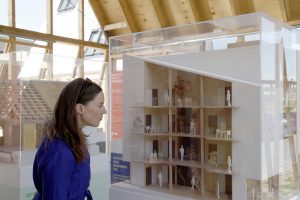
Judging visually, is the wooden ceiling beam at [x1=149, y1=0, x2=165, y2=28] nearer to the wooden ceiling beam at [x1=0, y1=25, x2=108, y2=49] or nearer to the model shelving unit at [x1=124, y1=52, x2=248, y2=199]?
the wooden ceiling beam at [x1=0, y1=25, x2=108, y2=49]

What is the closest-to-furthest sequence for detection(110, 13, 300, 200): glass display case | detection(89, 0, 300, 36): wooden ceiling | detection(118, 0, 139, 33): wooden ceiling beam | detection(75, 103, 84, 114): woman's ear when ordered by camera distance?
detection(75, 103, 84, 114): woman's ear → detection(110, 13, 300, 200): glass display case → detection(89, 0, 300, 36): wooden ceiling → detection(118, 0, 139, 33): wooden ceiling beam

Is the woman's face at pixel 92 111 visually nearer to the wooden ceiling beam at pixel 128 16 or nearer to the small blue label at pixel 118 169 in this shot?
the small blue label at pixel 118 169

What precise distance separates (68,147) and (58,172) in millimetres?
114

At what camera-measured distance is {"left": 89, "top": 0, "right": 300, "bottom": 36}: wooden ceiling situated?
17.2 feet

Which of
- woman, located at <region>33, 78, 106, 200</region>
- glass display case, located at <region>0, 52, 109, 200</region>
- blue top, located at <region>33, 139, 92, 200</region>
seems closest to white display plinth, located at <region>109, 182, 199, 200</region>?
glass display case, located at <region>0, 52, 109, 200</region>

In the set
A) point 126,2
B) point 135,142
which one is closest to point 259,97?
point 135,142

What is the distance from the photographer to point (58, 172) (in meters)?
1.38

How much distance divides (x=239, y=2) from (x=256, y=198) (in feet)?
12.9

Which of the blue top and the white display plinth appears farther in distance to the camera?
the white display plinth

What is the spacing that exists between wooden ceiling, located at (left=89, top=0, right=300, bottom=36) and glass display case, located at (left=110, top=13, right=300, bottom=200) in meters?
2.67

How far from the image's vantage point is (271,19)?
245cm

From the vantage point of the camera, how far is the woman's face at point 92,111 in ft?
5.09

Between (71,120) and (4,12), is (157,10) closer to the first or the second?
(4,12)

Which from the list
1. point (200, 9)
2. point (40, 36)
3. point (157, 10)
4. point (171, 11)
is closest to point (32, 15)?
point (40, 36)
